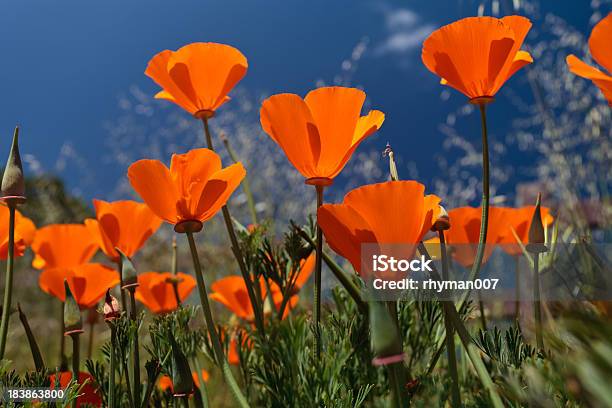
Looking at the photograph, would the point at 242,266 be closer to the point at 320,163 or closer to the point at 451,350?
the point at 320,163

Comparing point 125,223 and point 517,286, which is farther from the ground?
point 125,223

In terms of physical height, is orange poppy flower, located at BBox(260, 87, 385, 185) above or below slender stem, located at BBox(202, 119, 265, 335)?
above

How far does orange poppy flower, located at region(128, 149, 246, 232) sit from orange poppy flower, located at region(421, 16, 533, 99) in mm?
264

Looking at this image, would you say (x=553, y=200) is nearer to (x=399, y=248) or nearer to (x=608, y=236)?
(x=608, y=236)

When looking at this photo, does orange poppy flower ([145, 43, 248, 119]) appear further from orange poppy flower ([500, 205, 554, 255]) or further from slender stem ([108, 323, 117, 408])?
orange poppy flower ([500, 205, 554, 255])

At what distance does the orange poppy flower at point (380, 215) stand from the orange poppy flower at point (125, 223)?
1.39ft

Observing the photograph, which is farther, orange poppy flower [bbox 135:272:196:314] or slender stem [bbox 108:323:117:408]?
orange poppy flower [bbox 135:272:196:314]

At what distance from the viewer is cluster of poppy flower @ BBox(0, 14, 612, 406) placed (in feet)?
1.73

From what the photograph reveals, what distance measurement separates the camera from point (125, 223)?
88cm

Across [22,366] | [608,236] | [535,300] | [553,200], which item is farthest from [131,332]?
[553,200]

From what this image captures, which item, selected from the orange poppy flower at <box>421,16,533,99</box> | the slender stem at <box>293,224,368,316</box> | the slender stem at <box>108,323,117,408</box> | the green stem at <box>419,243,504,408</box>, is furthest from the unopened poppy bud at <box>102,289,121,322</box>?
the orange poppy flower at <box>421,16,533,99</box>

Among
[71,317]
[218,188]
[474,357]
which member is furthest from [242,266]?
[474,357]

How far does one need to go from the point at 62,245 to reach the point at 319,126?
1.96 feet

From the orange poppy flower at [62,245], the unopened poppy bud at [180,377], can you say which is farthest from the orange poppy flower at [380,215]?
the orange poppy flower at [62,245]
